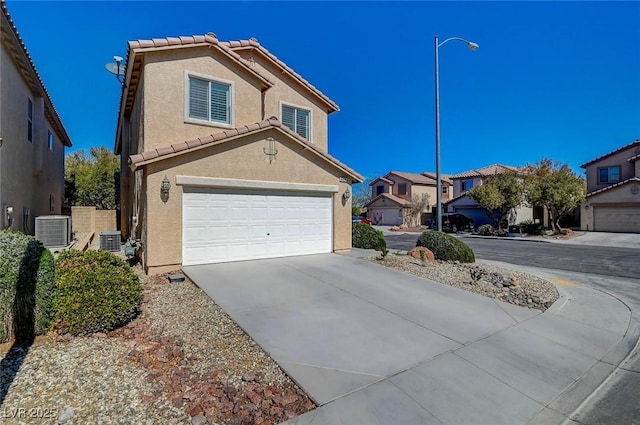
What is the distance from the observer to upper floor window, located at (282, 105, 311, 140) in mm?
13680

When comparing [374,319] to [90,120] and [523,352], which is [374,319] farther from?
[90,120]

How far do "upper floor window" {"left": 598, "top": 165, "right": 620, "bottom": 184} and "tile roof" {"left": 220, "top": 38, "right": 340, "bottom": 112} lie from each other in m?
32.3

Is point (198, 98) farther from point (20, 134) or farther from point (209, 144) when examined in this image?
point (20, 134)

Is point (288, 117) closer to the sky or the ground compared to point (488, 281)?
closer to the sky

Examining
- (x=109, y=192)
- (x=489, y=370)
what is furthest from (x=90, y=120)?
(x=489, y=370)

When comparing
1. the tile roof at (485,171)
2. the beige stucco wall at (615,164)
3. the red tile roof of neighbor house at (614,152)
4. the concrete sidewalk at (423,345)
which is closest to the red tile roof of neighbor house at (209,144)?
the concrete sidewalk at (423,345)

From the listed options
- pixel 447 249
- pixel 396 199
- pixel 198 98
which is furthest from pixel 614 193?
pixel 198 98

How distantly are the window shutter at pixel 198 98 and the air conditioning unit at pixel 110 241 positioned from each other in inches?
234

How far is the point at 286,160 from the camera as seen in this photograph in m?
10.8

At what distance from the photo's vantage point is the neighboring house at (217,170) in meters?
8.77

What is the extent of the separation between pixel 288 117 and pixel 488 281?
10072mm

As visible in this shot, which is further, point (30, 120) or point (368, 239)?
point (368, 239)

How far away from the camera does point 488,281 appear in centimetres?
855

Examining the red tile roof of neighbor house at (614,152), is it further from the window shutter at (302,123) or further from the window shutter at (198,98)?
the window shutter at (198,98)
